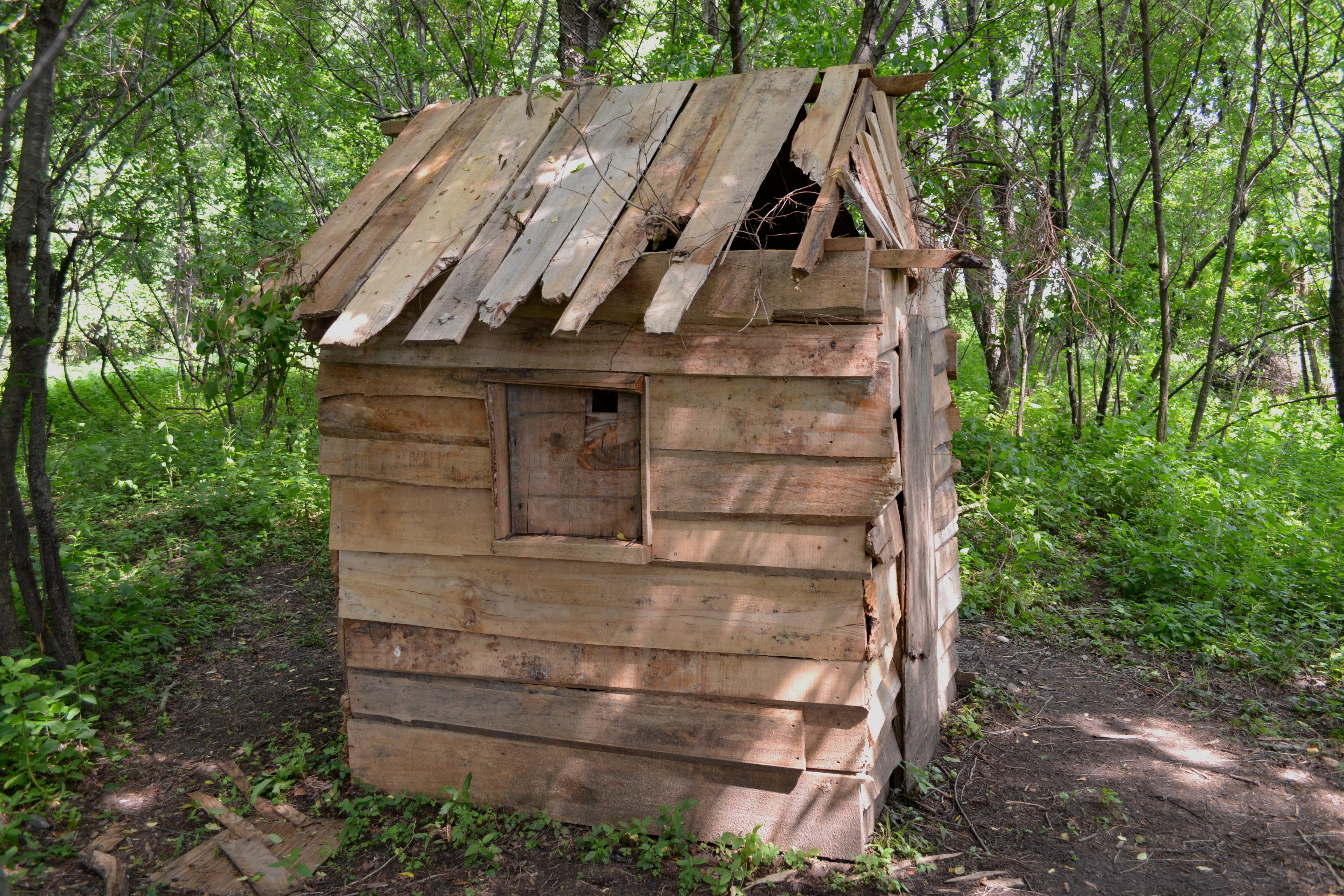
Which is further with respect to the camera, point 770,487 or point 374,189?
point 374,189

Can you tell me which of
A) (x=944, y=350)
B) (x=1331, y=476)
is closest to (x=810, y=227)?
(x=944, y=350)

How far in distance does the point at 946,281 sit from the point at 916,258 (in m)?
3.50

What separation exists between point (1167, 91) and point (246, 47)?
1145 centimetres

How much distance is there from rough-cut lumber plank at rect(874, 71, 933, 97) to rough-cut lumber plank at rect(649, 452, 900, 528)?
220cm

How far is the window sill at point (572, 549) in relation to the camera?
140 inches

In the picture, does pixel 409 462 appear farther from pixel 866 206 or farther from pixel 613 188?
pixel 866 206

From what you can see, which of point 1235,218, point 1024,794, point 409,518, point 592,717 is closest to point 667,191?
point 409,518

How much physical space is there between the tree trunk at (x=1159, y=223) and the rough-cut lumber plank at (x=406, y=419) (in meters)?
7.95

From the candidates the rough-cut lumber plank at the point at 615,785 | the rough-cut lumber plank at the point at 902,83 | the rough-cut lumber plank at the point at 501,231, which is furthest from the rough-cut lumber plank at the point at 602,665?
the rough-cut lumber plank at the point at 902,83

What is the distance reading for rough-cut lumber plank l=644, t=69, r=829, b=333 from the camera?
302cm

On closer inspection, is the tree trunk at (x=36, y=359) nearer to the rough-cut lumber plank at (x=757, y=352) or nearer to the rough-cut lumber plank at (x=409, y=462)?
the rough-cut lumber plank at (x=409, y=462)

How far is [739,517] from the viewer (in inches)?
138

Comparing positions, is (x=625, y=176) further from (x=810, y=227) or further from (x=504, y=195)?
(x=810, y=227)

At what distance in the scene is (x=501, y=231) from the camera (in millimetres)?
3604
